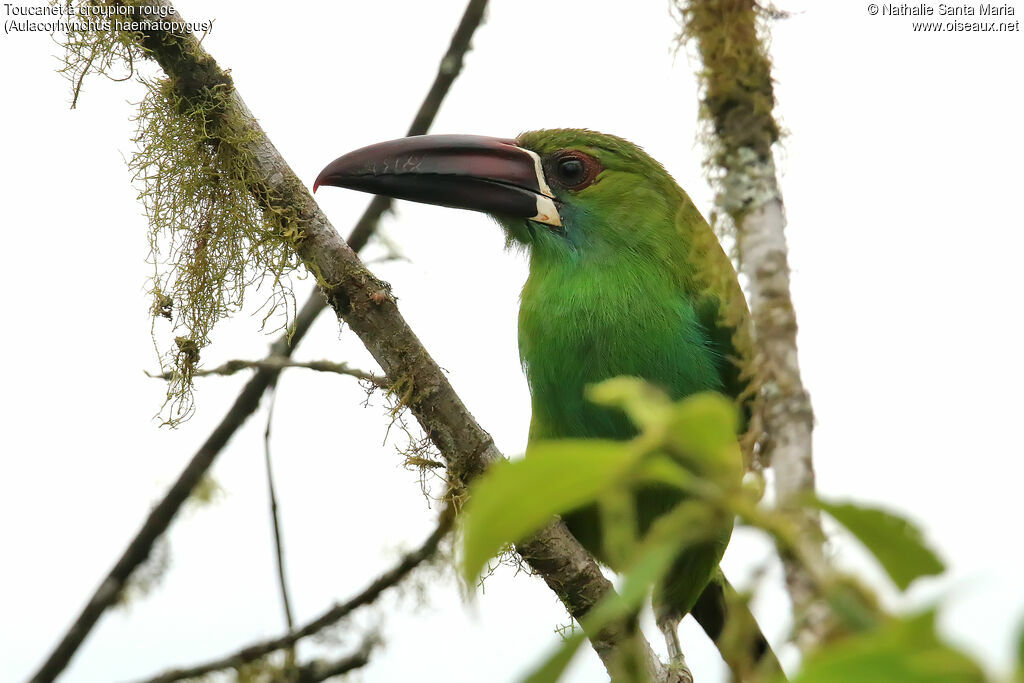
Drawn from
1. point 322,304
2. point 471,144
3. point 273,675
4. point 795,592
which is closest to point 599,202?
point 471,144

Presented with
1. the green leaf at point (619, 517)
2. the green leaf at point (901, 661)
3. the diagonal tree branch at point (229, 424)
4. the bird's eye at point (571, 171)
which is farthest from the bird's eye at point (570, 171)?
the green leaf at point (901, 661)

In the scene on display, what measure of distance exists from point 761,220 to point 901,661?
0.86m

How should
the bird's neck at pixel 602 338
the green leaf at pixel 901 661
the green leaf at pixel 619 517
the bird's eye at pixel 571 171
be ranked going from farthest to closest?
1. the bird's eye at pixel 571 171
2. the bird's neck at pixel 602 338
3. the green leaf at pixel 619 517
4. the green leaf at pixel 901 661

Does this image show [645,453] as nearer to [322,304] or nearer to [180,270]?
[180,270]

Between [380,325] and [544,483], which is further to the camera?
[380,325]

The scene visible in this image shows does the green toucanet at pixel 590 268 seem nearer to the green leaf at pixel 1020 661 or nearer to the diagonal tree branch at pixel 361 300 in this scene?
the diagonal tree branch at pixel 361 300

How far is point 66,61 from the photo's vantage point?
266cm

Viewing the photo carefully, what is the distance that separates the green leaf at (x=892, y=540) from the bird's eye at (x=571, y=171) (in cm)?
276

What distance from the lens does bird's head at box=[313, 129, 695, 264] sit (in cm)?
306

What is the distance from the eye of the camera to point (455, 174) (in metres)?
3.13

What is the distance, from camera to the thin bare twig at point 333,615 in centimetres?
301

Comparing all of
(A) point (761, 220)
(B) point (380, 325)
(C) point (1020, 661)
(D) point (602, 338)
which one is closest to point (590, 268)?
(D) point (602, 338)

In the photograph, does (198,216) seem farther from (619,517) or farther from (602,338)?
(619,517)

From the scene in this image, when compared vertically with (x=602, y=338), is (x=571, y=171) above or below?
above
